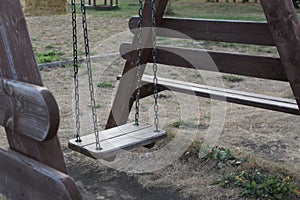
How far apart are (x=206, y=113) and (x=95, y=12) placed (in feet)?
31.8

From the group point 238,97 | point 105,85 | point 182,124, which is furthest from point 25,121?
point 105,85

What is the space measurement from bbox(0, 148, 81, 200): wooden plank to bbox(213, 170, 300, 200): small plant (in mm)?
1617

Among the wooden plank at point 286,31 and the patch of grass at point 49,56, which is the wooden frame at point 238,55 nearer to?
the wooden plank at point 286,31

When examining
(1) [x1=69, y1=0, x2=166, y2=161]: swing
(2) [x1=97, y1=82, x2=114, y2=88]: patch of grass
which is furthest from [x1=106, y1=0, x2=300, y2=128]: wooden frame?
(2) [x1=97, y1=82, x2=114, y2=88]: patch of grass

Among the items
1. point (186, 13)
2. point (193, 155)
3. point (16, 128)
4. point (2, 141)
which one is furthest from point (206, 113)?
point (186, 13)

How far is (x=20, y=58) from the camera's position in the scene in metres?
1.57

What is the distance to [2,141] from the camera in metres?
3.78

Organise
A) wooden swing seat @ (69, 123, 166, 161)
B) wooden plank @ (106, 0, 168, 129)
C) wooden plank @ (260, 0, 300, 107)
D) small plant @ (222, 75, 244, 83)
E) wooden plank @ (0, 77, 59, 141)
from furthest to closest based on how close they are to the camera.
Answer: small plant @ (222, 75, 244, 83) < wooden plank @ (106, 0, 168, 129) < wooden swing seat @ (69, 123, 166, 161) < wooden plank @ (260, 0, 300, 107) < wooden plank @ (0, 77, 59, 141)

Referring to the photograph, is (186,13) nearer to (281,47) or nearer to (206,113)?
(206,113)

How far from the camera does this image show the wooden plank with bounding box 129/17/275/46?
279 centimetres

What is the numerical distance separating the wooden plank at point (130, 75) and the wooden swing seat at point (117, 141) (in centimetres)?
49

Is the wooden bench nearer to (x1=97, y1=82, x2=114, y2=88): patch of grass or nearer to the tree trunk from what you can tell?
(x1=97, y1=82, x2=114, y2=88): patch of grass

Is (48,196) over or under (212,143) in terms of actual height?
over

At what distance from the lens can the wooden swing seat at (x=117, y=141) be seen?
103 inches
